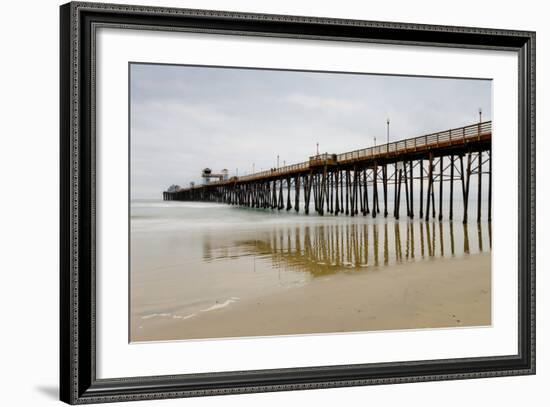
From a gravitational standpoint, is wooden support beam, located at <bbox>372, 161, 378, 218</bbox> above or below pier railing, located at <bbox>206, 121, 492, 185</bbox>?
below

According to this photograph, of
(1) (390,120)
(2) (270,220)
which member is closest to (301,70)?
(1) (390,120)

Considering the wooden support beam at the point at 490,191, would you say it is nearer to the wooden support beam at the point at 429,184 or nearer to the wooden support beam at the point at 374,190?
the wooden support beam at the point at 429,184

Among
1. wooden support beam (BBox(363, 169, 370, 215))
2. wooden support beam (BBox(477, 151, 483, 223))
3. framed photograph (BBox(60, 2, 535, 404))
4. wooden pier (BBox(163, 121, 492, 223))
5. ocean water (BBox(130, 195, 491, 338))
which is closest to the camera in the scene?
framed photograph (BBox(60, 2, 535, 404))

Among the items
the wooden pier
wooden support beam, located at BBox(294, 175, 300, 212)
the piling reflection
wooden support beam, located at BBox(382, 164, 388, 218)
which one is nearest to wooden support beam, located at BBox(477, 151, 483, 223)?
the wooden pier

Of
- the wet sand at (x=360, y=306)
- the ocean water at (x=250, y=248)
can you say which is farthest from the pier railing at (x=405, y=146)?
the wet sand at (x=360, y=306)

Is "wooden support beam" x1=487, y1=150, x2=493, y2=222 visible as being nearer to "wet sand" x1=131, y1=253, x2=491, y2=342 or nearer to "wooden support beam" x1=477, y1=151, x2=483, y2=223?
"wooden support beam" x1=477, y1=151, x2=483, y2=223

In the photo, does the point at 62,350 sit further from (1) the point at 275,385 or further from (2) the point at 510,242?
(2) the point at 510,242

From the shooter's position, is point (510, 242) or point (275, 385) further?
point (510, 242)

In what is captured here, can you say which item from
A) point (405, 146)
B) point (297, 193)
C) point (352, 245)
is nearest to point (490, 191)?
point (405, 146)
